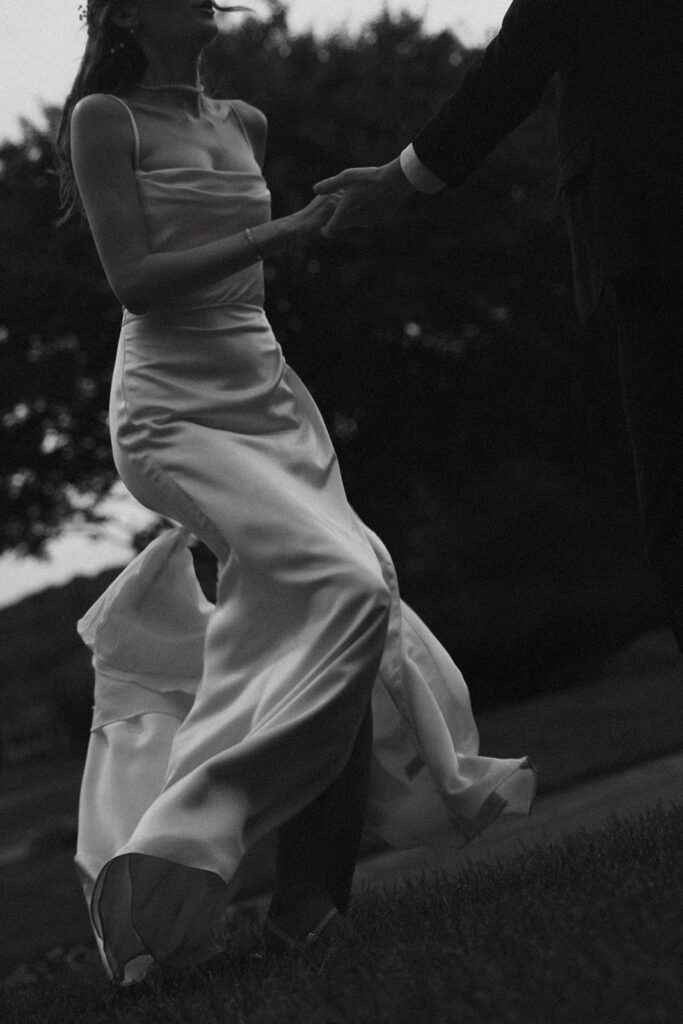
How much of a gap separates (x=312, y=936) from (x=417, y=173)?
1999 mm

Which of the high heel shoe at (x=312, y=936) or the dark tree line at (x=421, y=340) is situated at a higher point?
the high heel shoe at (x=312, y=936)

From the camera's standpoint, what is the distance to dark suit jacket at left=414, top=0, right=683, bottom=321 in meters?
3.33

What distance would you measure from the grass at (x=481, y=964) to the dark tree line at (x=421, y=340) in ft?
23.9

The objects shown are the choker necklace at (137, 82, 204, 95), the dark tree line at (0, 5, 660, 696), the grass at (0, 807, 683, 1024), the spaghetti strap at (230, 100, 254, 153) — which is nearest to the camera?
the grass at (0, 807, 683, 1024)

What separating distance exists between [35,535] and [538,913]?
38.0 ft

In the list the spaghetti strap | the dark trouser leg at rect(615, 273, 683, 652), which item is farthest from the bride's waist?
the dark trouser leg at rect(615, 273, 683, 652)

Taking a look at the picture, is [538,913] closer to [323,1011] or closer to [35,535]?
[323,1011]

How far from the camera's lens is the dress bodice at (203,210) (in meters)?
3.69

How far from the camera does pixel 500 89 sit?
3.69 meters

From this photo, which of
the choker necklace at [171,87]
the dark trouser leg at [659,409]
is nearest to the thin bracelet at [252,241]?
the choker necklace at [171,87]

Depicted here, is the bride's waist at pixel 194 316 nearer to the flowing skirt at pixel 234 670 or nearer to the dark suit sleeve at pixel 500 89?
the flowing skirt at pixel 234 670

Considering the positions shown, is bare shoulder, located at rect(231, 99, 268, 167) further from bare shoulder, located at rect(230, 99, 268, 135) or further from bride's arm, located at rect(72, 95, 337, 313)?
bride's arm, located at rect(72, 95, 337, 313)

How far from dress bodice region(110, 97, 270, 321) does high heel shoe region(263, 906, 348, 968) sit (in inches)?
61.3

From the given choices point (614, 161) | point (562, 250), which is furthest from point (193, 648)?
point (562, 250)
